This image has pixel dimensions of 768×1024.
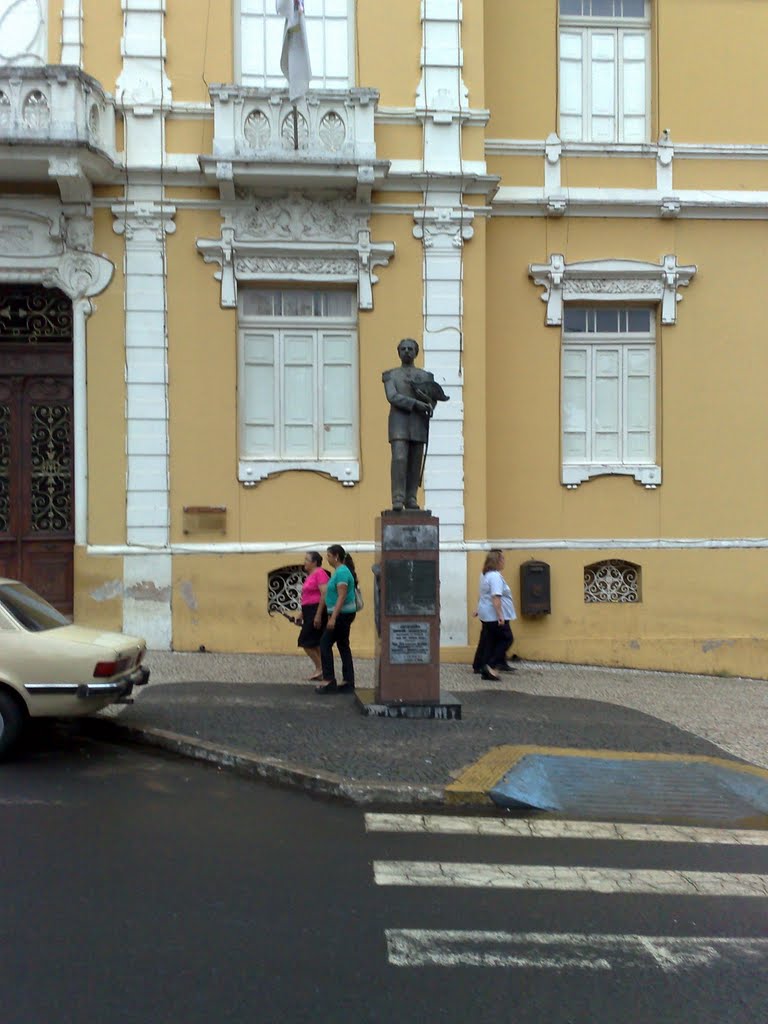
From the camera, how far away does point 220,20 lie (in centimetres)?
1295

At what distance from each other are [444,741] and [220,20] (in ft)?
31.5

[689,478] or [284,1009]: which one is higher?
[689,478]

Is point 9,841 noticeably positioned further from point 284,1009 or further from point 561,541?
point 561,541

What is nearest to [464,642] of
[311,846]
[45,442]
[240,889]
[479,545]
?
[479,545]

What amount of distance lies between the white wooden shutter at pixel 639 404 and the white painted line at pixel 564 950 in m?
9.80

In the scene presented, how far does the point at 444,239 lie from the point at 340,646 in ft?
18.6

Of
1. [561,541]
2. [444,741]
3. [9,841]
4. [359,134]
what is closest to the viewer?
[9,841]

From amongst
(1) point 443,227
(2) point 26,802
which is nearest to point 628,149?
(1) point 443,227

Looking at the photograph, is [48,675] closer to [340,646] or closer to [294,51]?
[340,646]

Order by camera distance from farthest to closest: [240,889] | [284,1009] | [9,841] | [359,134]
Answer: [359,134] < [9,841] < [240,889] < [284,1009]

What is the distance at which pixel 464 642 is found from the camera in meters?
13.0

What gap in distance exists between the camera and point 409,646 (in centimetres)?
962

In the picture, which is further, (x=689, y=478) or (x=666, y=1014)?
(x=689, y=478)

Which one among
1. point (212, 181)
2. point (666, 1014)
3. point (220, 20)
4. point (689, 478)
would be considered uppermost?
point (220, 20)
